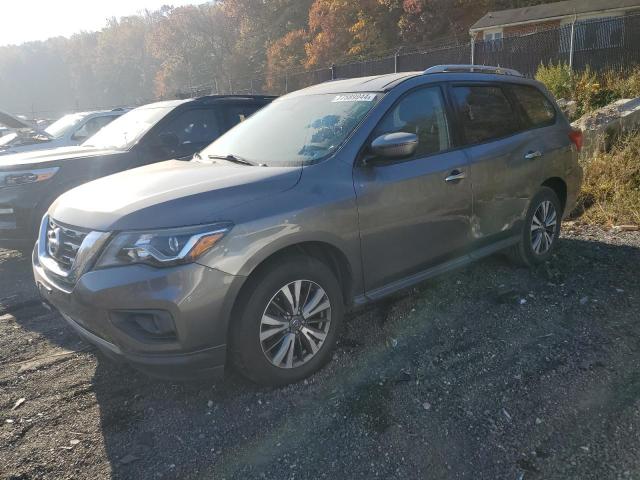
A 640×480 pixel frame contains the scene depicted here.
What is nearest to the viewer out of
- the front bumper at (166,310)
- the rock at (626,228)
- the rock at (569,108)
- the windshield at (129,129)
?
the front bumper at (166,310)

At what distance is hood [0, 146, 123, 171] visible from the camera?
5.62 metres

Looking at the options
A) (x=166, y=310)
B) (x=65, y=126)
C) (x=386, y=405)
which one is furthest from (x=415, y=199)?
(x=65, y=126)

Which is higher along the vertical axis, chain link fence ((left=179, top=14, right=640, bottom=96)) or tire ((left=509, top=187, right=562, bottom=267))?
chain link fence ((left=179, top=14, right=640, bottom=96))

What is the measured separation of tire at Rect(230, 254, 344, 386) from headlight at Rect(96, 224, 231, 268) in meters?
0.36

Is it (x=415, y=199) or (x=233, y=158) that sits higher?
(x=233, y=158)

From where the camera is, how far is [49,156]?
5.96 meters

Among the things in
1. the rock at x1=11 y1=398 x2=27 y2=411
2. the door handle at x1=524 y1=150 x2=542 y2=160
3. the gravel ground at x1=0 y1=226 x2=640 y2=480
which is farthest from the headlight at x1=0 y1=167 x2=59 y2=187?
the door handle at x1=524 y1=150 x2=542 y2=160

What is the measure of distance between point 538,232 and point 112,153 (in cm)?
476

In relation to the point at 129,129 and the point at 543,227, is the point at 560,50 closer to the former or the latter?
the point at 543,227

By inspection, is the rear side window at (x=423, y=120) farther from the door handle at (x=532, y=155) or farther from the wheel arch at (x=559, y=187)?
the wheel arch at (x=559, y=187)

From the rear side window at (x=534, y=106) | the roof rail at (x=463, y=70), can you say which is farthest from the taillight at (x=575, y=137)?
the roof rail at (x=463, y=70)

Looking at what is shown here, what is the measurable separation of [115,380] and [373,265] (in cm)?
183

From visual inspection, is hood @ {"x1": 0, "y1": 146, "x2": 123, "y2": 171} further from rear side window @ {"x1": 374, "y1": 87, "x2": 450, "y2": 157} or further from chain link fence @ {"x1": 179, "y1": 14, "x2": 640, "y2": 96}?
chain link fence @ {"x1": 179, "y1": 14, "x2": 640, "y2": 96}

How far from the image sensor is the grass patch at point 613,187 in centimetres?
611
